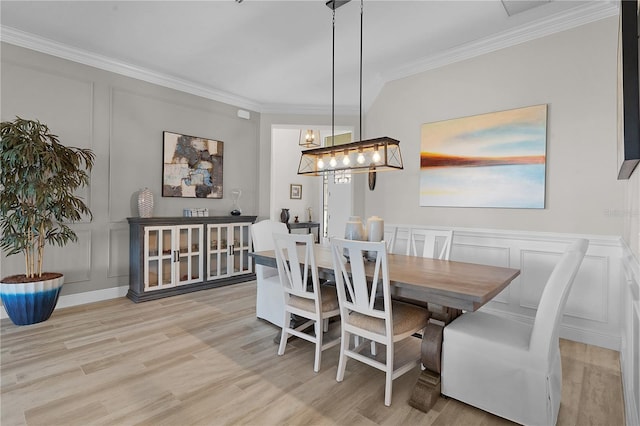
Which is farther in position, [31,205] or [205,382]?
[31,205]

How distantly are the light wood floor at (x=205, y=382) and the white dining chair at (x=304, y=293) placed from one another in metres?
0.20

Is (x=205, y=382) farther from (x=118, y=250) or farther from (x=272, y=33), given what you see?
(x=272, y=33)

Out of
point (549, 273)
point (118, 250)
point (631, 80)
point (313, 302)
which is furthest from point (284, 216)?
point (631, 80)

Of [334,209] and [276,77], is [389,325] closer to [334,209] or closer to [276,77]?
[276,77]

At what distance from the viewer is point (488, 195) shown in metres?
3.44

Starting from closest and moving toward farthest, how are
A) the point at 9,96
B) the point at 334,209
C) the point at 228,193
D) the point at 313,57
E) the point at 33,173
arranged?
the point at 33,173 < the point at 9,96 < the point at 313,57 < the point at 228,193 < the point at 334,209

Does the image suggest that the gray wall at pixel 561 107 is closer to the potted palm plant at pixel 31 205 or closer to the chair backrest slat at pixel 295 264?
the chair backrest slat at pixel 295 264

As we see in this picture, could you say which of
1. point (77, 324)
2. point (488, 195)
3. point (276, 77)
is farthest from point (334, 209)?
point (77, 324)

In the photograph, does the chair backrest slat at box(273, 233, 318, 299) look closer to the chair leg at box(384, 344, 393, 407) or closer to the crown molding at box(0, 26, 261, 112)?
the chair leg at box(384, 344, 393, 407)

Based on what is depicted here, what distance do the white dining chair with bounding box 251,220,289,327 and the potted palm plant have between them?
75.2 inches

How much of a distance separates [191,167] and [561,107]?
450cm

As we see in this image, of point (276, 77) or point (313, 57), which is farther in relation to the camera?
point (276, 77)

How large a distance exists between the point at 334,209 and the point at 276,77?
2875 mm

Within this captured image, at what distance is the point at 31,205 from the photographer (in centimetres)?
309
